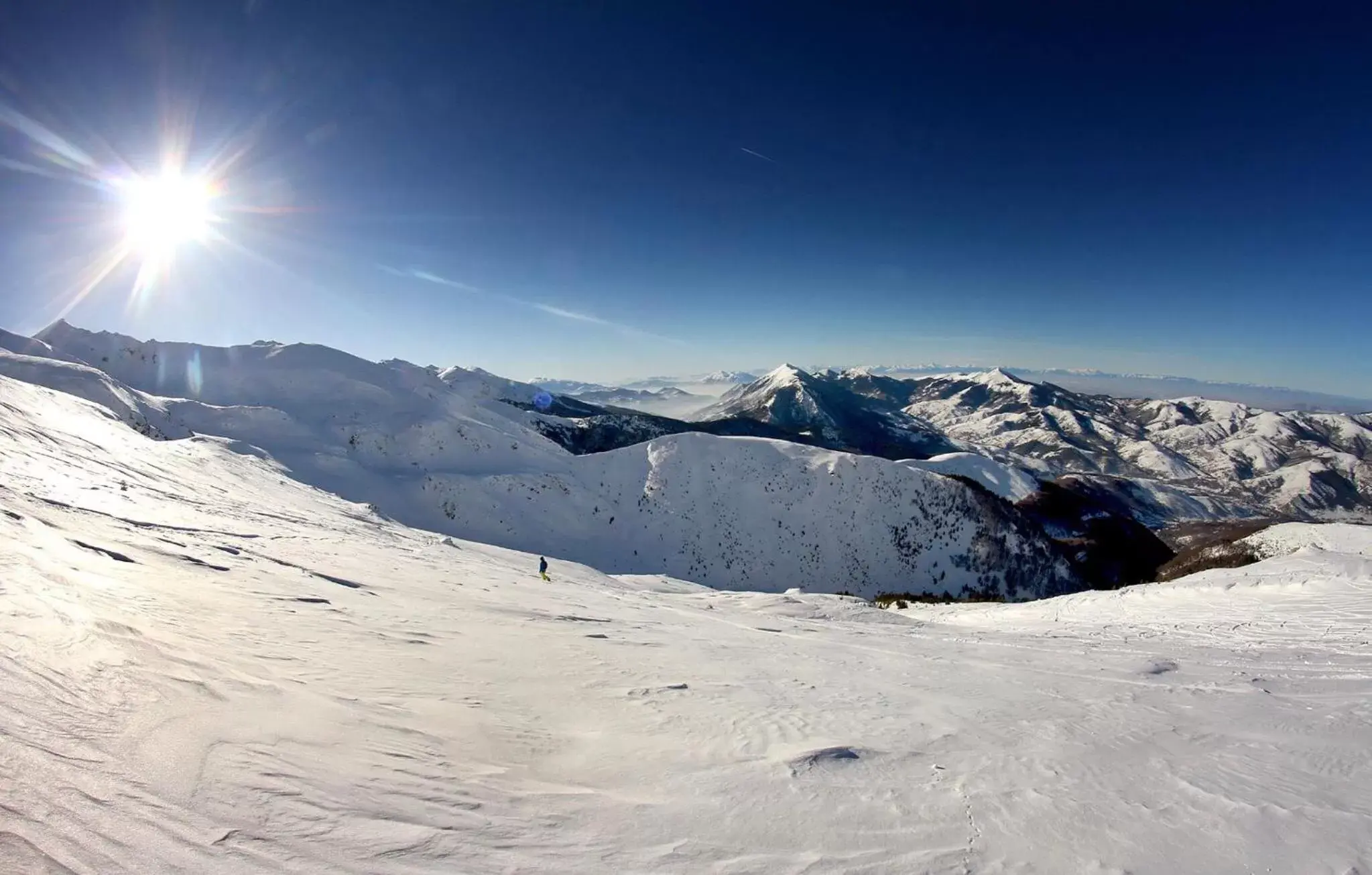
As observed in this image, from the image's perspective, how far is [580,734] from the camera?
629cm

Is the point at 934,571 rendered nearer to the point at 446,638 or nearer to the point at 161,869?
the point at 446,638

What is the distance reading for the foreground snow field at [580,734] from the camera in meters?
3.73

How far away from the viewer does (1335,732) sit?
7.11 meters

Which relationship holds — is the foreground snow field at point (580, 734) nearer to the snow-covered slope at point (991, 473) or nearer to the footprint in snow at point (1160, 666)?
the footprint in snow at point (1160, 666)

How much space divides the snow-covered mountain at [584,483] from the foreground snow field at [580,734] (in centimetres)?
2956

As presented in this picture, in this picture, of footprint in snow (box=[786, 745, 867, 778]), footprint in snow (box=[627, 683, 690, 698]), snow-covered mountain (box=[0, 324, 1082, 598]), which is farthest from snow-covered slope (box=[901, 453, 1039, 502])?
footprint in snow (box=[786, 745, 867, 778])

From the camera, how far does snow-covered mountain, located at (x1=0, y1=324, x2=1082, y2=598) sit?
40.4 metres

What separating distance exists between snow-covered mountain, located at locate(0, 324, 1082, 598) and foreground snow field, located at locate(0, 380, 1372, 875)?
1164 inches

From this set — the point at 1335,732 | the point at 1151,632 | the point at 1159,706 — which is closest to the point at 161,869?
the point at 1159,706

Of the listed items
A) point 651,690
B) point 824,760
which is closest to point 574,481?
point 651,690

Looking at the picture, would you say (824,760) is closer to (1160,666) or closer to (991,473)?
(1160,666)

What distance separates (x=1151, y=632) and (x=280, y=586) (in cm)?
1975

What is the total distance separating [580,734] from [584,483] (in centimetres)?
4478

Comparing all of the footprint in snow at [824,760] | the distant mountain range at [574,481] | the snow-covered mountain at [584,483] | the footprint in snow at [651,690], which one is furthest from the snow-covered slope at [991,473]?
the footprint in snow at [824,760]
